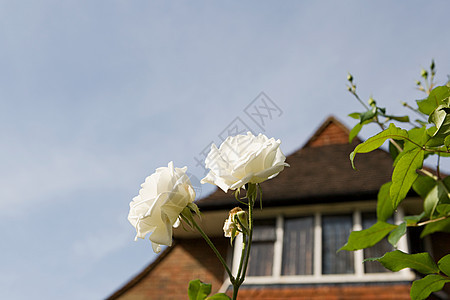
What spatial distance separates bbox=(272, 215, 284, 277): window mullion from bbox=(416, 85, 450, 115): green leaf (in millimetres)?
6969

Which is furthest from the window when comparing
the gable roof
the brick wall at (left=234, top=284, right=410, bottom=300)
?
the gable roof

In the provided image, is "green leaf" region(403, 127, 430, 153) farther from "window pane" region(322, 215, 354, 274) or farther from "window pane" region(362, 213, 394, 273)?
"window pane" region(322, 215, 354, 274)

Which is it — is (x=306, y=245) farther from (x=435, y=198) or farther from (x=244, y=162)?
(x=244, y=162)

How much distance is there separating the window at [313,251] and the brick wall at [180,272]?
2.69ft

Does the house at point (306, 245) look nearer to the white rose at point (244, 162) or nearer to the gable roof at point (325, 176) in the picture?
the gable roof at point (325, 176)

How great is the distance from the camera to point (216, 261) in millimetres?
9328

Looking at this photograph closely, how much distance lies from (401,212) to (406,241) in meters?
0.65

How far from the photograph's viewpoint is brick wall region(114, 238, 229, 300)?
933cm

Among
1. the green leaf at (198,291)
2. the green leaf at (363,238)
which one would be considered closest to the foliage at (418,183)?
the green leaf at (363,238)

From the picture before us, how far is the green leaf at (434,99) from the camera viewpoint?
1.37 m

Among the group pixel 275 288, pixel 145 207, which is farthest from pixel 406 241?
pixel 145 207

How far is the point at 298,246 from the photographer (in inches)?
325

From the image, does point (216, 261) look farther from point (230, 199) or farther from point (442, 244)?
point (442, 244)

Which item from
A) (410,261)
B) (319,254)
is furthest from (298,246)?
(410,261)
